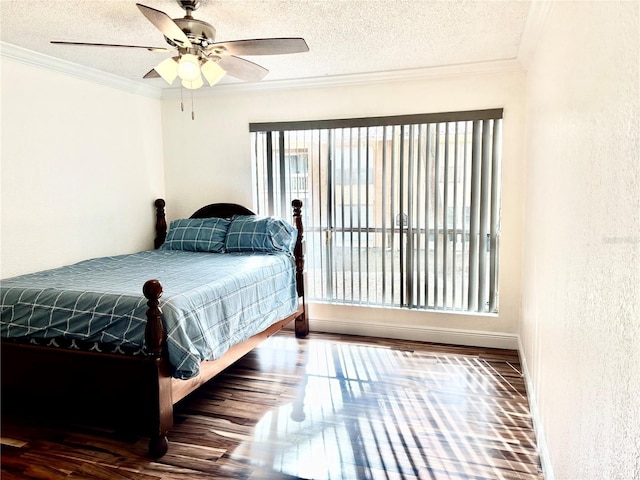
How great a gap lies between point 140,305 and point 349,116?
2.56m

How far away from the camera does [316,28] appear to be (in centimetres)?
286

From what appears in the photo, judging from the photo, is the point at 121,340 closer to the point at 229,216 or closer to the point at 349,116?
the point at 229,216

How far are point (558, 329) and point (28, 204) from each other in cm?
355

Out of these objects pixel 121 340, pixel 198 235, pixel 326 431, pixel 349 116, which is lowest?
pixel 326 431

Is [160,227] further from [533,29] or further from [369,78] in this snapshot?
[533,29]

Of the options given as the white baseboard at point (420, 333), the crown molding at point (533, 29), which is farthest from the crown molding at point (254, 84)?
the white baseboard at point (420, 333)

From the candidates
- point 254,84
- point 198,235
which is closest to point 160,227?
point 198,235

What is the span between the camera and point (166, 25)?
216cm

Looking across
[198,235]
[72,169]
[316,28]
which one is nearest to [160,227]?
[198,235]

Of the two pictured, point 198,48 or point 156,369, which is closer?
point 156,369

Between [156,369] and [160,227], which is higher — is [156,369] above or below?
below

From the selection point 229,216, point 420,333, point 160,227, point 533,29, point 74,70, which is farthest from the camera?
point 160,227

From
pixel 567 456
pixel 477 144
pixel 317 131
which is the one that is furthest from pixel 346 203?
pixel 567 456

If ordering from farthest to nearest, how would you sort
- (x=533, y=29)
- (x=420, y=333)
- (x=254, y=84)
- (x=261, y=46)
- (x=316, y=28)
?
(x=254, y=84) → (x=420, y=333) → (x=316, y=28) → (x=533, y=29) → (x=261, y=46)
